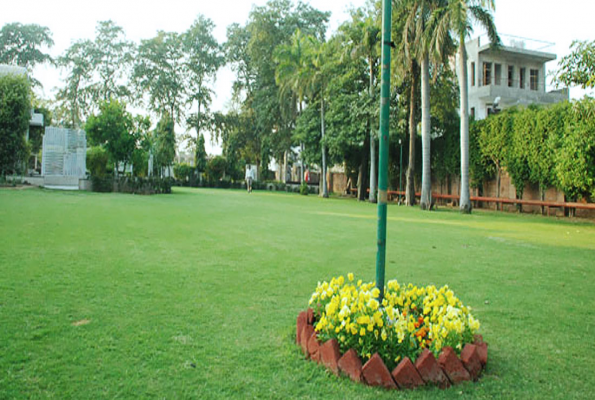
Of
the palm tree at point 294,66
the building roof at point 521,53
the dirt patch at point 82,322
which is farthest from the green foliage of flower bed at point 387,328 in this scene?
the building roof at point 521,53

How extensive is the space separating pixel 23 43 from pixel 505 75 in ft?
161

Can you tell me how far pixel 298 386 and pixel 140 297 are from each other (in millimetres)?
2415

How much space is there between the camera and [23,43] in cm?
4941

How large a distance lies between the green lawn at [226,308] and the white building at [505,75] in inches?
932

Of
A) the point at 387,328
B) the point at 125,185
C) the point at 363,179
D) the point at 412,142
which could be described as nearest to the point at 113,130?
the point at 125,185

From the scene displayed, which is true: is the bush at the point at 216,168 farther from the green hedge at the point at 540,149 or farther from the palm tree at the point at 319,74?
the green hedge at the point at 540,149

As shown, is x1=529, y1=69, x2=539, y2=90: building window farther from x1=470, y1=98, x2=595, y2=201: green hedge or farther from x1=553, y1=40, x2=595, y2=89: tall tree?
x1=553, y1=40, x2=595, y2=89: tall tree

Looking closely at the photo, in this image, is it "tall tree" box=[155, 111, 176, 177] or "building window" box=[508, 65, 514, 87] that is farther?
"tall tree" box=[155, 111, 176, 177]

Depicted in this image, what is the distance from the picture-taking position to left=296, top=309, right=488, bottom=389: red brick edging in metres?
2.73

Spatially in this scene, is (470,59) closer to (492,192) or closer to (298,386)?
(492,192)

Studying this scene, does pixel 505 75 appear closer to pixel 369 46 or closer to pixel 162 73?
pixel 369 46

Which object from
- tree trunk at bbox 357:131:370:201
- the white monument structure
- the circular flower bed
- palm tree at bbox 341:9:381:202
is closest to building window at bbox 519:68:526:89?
palm tree at bbox 341:9:381:202

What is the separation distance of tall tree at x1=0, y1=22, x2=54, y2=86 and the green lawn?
49.7m

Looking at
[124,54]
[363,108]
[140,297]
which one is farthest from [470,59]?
[124,54]
